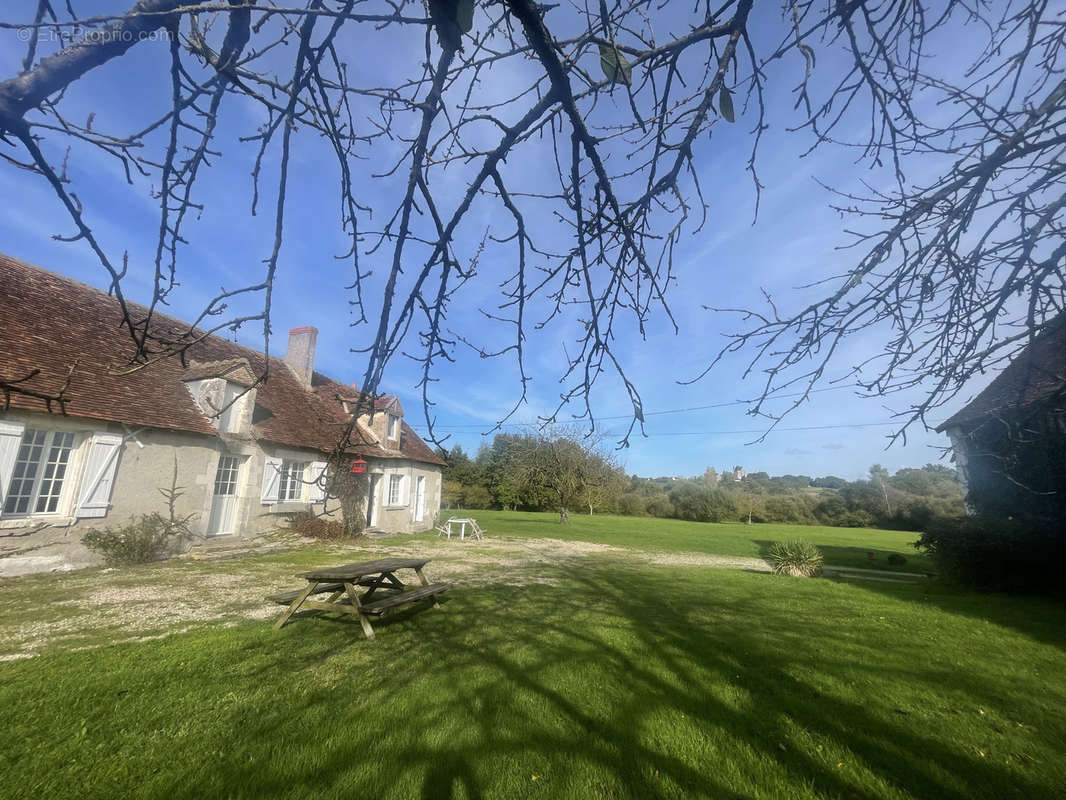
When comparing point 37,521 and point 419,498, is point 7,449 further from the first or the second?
point 419,498

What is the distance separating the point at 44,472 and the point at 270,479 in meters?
5.21

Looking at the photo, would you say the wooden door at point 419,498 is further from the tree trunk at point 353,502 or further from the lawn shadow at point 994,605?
the lawn shadow at point 994,605

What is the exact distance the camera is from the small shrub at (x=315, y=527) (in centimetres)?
1473

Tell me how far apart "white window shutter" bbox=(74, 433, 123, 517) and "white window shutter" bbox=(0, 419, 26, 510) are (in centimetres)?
107

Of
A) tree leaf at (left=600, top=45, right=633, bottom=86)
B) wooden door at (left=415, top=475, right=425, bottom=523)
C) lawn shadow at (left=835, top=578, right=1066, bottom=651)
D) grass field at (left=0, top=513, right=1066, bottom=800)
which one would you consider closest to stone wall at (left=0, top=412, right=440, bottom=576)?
grass field at (left=0, top=513, right=1066, bottom=800)

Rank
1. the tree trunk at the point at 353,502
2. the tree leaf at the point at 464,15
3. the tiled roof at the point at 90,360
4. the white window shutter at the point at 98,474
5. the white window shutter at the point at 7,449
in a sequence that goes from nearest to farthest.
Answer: the tree leaf at the point at 464,15
the white window shutter at the point at 7,449
the tiled roof at the point at 90,360
the white window shutter at the point at 98,474
the tree trunk at the point at 353,502

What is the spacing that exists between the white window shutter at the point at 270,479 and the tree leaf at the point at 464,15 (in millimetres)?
14976

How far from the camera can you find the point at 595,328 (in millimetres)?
2338

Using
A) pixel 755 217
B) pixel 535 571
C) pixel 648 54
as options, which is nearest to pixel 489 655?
pixel 755 217

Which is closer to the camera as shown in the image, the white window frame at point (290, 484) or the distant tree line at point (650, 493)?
the white window frame at point (290, 484)

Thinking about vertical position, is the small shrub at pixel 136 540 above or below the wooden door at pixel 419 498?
below

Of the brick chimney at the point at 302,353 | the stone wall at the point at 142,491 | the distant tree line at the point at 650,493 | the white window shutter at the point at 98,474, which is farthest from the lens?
the distant tree line at the point at 650,493

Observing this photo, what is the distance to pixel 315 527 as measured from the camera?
592 inches

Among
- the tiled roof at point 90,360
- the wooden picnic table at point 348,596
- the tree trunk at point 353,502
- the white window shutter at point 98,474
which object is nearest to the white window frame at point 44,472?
the white window shutter at point 98,474
